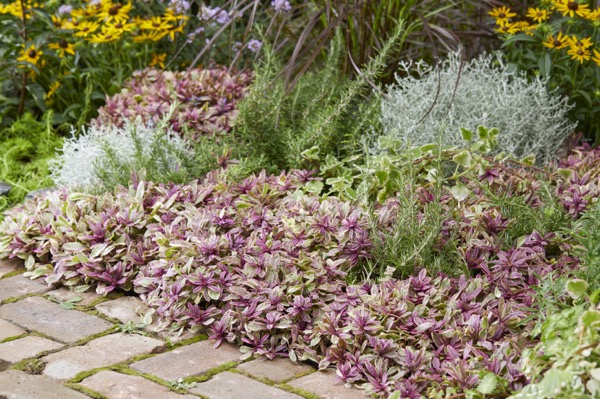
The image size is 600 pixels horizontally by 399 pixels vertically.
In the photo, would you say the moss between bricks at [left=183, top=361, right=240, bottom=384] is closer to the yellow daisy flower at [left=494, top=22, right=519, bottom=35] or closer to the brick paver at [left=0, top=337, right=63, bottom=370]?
the brick paver at [left=0, top=337, right=63, bottom=370]

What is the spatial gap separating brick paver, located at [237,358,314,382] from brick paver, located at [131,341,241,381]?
0.08 meters

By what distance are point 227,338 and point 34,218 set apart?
49.3 inches

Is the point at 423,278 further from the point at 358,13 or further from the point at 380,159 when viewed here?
the point at 358,13

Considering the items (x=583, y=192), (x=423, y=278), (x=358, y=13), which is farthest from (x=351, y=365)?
(x=358, y=13)

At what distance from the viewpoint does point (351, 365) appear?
8.41ft

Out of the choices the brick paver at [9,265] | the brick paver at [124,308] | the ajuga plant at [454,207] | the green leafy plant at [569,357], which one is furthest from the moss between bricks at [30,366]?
the green leafy plant at [569,357]

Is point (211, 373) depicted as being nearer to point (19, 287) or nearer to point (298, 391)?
point (298, 391)

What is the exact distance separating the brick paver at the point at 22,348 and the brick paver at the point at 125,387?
0.29 m

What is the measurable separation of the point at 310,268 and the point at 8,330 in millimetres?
1099

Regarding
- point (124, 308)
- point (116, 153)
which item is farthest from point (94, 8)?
point (124, 308)

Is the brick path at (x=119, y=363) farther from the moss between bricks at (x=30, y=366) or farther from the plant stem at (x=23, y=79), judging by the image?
the plant stem at (x=23, y=79)

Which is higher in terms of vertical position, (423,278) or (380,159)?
(380,159)

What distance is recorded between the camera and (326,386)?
8.23ft

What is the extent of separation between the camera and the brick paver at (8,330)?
112 inches
